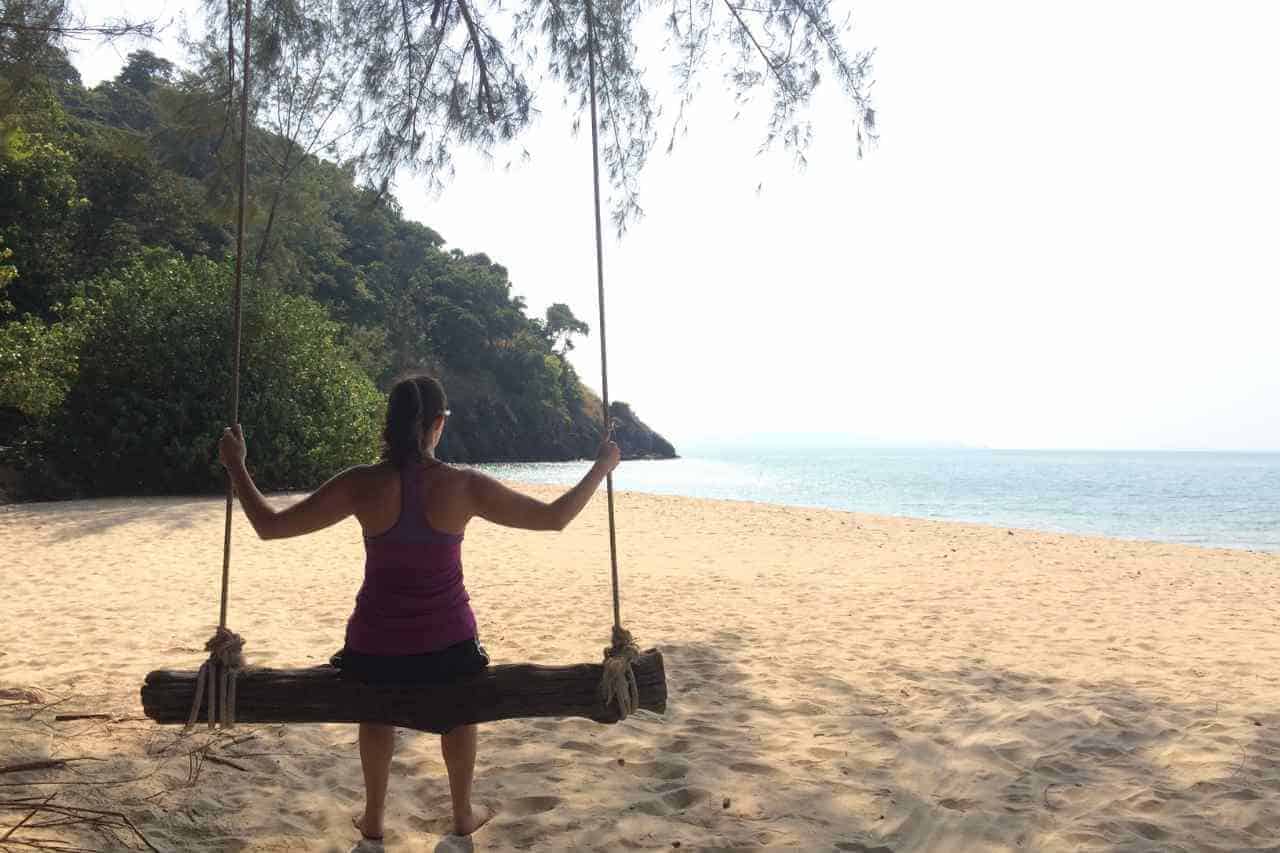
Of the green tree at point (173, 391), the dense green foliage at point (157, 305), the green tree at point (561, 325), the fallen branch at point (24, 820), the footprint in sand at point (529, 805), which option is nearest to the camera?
the fallen branch at point (24, 820)

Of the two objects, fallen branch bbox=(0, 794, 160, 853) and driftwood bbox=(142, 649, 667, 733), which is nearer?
driftwood bbox=(142, 649, 667, 733)

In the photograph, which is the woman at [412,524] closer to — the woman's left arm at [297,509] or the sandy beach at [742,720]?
the woman's left arm at [297,509]

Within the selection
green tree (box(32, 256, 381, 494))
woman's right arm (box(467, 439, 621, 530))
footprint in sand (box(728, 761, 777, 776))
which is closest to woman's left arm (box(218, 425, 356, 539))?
woman's right arm (box(467, 439, 621, 530))

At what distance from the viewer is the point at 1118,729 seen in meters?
3.83

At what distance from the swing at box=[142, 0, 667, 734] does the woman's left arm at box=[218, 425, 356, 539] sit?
0.26 ft

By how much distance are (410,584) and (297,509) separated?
0.36m

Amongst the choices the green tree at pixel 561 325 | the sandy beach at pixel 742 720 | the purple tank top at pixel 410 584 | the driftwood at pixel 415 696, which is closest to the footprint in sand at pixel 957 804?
the sandy beach at pixel 742 720

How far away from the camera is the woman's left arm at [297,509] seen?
2.29 meters

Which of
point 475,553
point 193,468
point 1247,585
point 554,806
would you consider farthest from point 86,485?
point 1247,585

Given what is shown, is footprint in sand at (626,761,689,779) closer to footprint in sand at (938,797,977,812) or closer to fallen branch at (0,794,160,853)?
footprint in sand at (938,797,977,812)

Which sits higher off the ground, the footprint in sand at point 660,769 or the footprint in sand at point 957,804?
the footprint in sand at point 660,769

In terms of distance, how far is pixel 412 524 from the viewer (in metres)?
2.28

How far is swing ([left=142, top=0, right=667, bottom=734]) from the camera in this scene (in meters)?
2.35

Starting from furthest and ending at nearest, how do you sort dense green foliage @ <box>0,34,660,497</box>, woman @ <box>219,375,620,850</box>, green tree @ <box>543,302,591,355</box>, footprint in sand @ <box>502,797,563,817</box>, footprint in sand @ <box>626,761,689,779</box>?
1. green tree @ <box>543,302,591,355</box>
2. dense green foliage @ <box>0,34,660,497</box>
3. footprint in sand @ <box>626,761,689,779</box>
4. footprint in sand @ <box>502,797,563,817</box>
5. woman @ <box>219,375,620,850</box>
